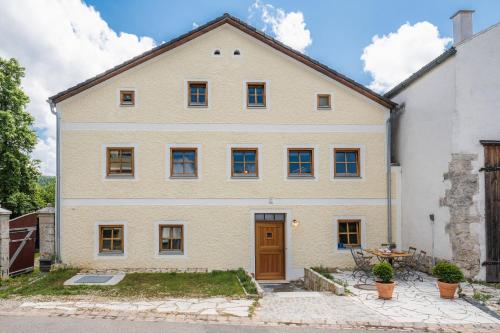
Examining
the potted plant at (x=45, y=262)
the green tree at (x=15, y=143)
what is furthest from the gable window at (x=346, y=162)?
the green tree at (x=15, y=143)

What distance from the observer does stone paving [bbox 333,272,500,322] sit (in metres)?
8.79

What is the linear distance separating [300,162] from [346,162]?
1840mm

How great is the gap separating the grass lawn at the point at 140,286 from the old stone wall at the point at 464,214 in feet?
23.2

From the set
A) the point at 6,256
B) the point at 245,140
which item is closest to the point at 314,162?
the point at 245,140

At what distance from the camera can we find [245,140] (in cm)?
1488

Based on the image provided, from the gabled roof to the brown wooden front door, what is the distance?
20.0 ft

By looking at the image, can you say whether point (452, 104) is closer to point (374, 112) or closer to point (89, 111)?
point (374, 112)

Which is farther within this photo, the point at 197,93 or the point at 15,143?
Result: the point at 15,143

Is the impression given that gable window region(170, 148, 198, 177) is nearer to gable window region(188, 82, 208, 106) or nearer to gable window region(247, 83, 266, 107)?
gable window region(188, 82, 208, 106)

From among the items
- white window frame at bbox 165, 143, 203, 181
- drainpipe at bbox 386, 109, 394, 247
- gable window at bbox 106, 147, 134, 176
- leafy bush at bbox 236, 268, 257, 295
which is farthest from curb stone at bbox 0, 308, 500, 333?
drainpipe at bbox 386, 109, 394, 247

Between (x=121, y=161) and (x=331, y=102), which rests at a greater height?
(x=331, y=102)

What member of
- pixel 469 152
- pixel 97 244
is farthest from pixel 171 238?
pixel 469 152

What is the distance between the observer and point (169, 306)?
31.8 feet

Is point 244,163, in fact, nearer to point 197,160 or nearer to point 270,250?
point 197,160
